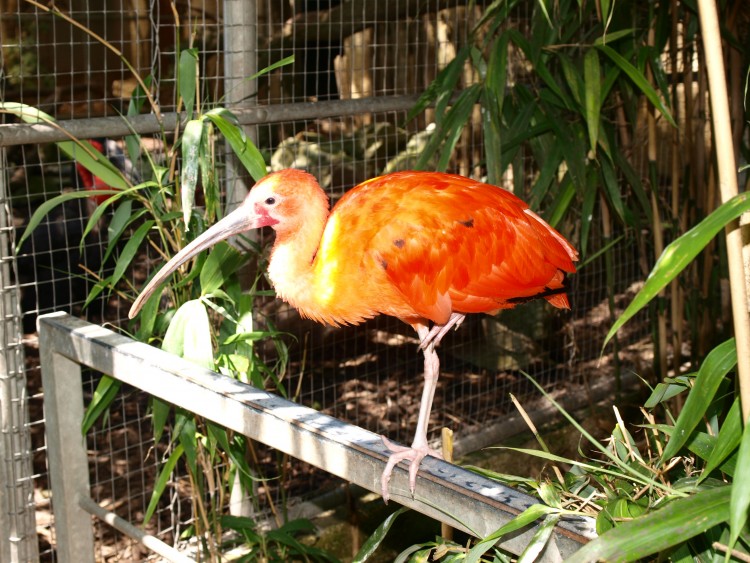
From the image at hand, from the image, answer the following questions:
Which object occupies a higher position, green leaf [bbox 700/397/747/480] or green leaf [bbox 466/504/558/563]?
green leaf [bbox 700/397/747/480]

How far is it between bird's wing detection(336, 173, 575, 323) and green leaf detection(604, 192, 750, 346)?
1181 mm

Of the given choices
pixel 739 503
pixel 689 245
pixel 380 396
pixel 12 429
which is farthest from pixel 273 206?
pixel 380 396

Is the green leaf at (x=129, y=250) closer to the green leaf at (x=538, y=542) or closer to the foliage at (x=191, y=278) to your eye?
the foliage at (x=191, y=278)

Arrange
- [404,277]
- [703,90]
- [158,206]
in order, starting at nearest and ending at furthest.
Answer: [404,277] → [158,206] → [703,90]

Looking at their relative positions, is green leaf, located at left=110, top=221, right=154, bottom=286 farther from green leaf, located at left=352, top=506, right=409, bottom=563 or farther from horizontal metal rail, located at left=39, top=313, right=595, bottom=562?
green leaf, located at left=352, top=506, right=409, bottom=563

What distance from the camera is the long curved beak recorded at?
2.36 m

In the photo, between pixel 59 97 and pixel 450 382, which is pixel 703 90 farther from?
pixel 59 97

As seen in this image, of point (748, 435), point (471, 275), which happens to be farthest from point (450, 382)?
point (748, 435)

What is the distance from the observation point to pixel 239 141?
2594 mm

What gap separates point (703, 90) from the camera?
4.13m

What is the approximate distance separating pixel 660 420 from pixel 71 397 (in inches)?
122

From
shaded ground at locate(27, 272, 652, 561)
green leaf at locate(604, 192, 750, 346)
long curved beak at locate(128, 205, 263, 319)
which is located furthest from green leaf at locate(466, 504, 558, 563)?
shaded ground at locate(27, 272, 652, 561)

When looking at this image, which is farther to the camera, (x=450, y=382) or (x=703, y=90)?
(x=450, y=382)

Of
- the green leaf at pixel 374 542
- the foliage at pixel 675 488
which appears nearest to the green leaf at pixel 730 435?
the foliage at pixel 675 488
